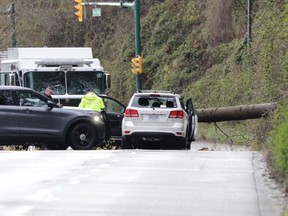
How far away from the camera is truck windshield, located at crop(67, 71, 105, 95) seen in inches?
1209

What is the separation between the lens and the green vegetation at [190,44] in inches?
1090

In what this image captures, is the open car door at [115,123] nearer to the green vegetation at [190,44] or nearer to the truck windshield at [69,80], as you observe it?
the truck windshield at [69,80]

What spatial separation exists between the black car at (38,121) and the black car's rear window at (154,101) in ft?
5.60

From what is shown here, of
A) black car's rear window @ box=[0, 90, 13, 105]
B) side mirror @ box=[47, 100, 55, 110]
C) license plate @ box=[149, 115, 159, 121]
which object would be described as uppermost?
black car's rear window @ box=[0, 90, 13, 105]

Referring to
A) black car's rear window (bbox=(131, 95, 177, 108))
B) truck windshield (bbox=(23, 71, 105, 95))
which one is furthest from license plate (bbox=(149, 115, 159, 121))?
truck windshield (bbox=(23, 71, 105, 95))

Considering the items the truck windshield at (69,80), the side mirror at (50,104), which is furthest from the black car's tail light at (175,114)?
the truck windshield at (69,80)

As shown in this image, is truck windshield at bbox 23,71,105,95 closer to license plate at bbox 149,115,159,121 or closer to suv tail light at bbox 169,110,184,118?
license plate at bbox 149,115,159,121

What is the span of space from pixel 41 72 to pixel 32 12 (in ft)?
114

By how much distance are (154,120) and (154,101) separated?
653mm

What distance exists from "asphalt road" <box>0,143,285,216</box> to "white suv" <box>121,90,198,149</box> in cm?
471

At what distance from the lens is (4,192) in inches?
549

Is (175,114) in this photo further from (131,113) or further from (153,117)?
(131,113)

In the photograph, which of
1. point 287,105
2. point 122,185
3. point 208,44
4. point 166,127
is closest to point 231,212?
point 122,185

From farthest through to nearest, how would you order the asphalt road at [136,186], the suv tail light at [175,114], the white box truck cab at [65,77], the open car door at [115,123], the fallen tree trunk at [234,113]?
the white box truck cab at [65,77], the open car door at [115,123], the fallen tree trunk at [234,113], the suv tail light at [175,114], the asphalt road at [136,186]
